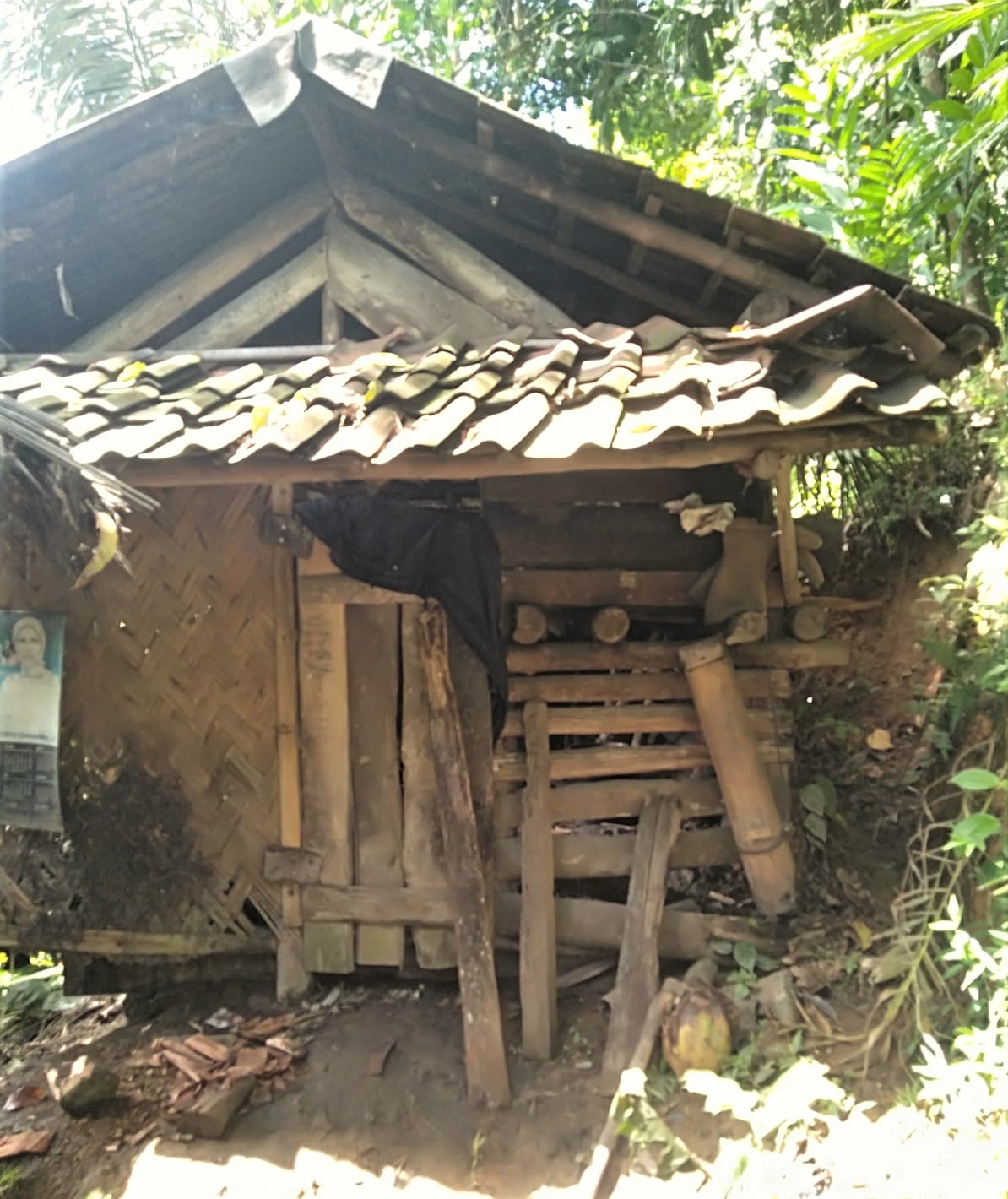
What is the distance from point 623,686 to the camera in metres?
4.48

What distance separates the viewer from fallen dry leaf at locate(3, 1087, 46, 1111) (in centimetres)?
435

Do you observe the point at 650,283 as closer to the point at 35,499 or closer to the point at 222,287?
the point at 222,287

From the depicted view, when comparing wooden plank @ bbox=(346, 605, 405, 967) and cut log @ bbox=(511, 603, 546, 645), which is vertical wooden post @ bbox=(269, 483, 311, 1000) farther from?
cut log @ bbox=(511, 603, 546, 645)

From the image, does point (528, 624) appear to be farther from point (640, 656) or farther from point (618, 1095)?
point (618, 1095)

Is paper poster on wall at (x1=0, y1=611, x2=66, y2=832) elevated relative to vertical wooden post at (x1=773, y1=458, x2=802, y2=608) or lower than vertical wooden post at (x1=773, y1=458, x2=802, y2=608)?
lower

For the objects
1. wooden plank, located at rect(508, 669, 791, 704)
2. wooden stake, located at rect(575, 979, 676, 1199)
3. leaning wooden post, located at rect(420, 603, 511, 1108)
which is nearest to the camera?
wooden stake, located at rect(575, 979, 676, 1199)

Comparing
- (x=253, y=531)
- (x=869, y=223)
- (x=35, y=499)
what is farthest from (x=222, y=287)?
(x=869, y=223)

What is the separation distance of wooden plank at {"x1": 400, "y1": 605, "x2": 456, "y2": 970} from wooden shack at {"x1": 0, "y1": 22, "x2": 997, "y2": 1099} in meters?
0.02

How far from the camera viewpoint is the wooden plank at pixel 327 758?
4.48 metres

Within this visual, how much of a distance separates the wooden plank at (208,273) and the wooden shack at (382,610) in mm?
18

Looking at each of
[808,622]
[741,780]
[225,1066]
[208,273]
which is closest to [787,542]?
[808,622]

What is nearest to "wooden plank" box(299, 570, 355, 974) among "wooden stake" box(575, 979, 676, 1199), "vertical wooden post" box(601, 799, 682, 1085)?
"vertical wooden post" box(601, 799, 682, 1085)

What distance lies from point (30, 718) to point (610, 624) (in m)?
2.75

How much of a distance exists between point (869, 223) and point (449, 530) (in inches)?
146
